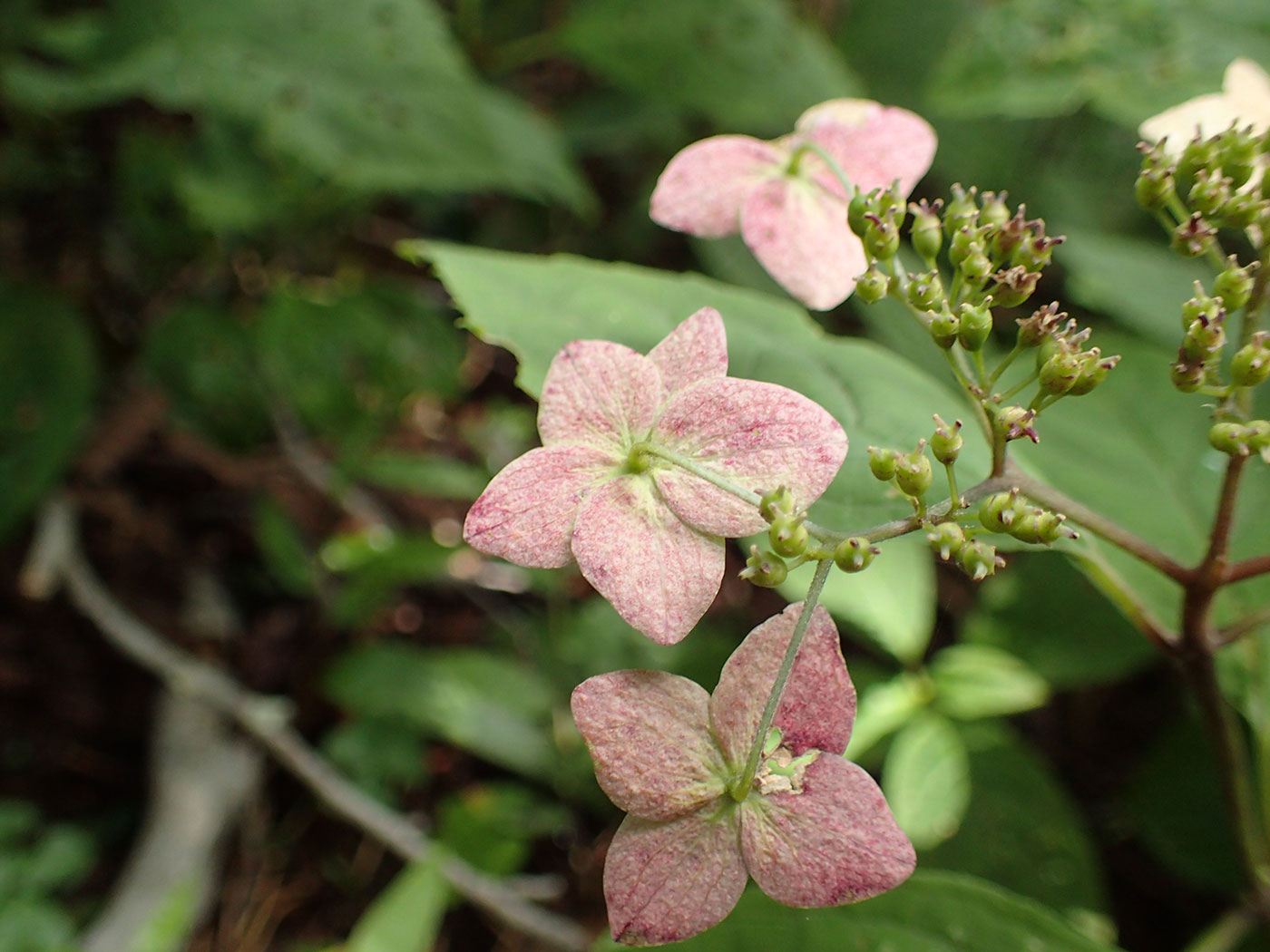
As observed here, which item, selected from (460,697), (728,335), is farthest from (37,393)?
(728,335)

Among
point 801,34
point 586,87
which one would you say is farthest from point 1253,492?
point 586,87

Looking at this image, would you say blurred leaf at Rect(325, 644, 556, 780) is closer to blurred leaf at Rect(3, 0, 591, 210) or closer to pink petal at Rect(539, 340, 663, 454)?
blurred leaf at Rect(3, 0, 591, 210)

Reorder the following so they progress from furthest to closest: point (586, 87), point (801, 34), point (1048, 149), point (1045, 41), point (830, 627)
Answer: point (586, 87), point (1048, 149), point (801, 34), point (1045, 41), point (830, 627)

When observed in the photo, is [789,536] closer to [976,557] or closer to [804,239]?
[976,557]

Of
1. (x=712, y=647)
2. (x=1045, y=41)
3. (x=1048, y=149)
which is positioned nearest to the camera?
(x=1045, y=41)

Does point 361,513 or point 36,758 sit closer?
point 36,758

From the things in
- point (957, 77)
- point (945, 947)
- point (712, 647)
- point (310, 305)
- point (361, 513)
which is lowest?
point (361, 513)

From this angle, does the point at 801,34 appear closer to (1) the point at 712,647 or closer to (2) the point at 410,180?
(2) the point at 410,180

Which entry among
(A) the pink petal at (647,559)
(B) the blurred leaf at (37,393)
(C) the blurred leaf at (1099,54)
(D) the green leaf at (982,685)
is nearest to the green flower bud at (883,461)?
(A) the pink petal at (647,559)
